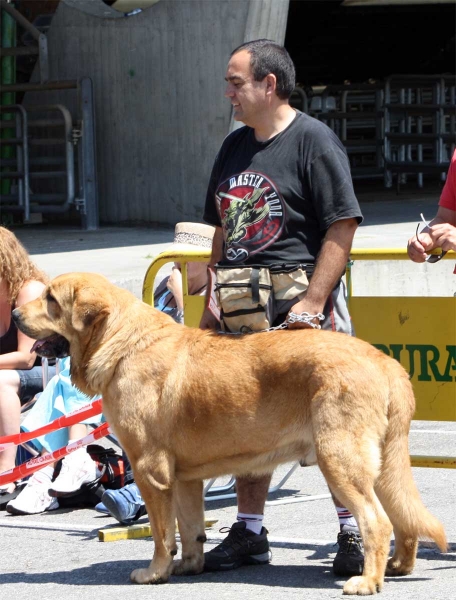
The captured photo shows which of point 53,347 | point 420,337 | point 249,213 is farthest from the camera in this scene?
point 420,337

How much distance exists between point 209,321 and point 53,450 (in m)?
1.61

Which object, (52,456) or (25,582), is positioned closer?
(25,582)

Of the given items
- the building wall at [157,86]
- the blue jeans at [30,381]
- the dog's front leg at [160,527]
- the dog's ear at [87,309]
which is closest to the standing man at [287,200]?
the dog's ear at [87,309]

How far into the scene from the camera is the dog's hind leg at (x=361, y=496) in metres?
4.19

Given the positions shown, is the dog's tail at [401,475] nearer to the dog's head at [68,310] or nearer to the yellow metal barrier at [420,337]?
the yellow metal barrier at [420,337]

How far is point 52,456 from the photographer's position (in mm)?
5566

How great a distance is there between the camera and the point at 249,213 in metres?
4.61

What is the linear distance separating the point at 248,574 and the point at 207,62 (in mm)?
11390

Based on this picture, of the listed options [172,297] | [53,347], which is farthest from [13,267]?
[53,347]

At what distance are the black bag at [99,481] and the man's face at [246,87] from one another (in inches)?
92.0

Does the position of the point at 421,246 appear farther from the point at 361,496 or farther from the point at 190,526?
the point at 190,526

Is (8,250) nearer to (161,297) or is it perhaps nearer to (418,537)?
(161,297)

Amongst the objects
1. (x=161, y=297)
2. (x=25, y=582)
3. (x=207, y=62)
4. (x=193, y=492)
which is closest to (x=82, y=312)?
(x=193, y=492)

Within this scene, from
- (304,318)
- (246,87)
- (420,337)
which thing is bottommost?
(420,337)
